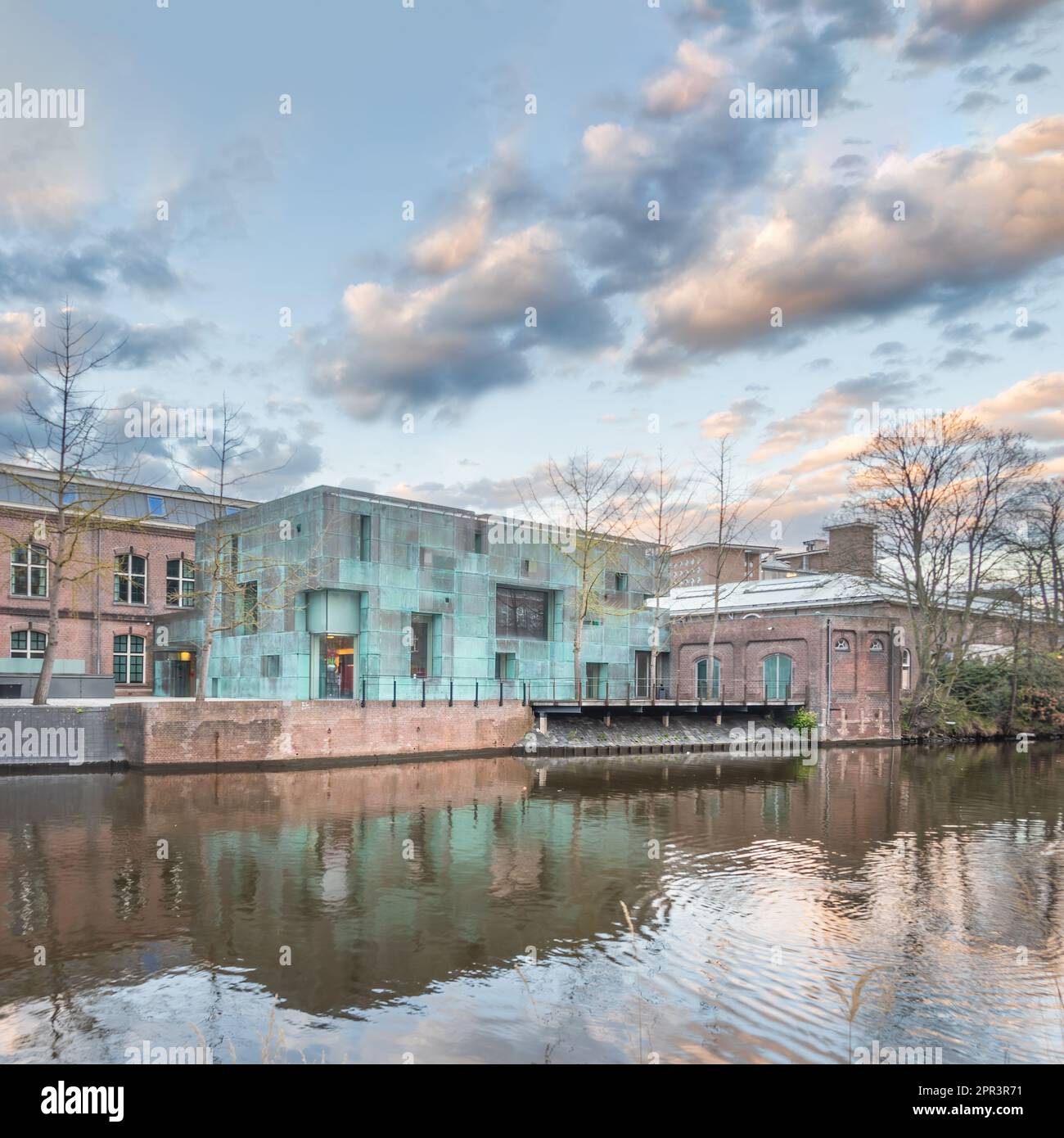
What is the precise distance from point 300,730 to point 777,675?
24183 millimetres

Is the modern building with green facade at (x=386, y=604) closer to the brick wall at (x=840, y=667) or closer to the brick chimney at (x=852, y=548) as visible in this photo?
the brick wall at (x=840, y=667)

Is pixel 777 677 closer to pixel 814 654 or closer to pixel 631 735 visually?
pixel 814 654

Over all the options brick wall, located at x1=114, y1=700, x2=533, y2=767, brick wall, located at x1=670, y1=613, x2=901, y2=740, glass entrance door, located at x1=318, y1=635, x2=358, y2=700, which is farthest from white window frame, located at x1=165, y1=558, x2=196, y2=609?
brick wall, located at x1=670, y1=613, x2=901, y2=740

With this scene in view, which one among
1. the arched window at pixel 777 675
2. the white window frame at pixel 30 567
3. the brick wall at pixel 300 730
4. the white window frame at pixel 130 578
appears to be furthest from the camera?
the white window frame at pixel 130 578

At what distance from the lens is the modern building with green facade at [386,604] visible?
105 feet

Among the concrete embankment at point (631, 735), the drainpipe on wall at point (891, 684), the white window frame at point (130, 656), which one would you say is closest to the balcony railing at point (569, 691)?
the concrete embankment at point (631, 735)

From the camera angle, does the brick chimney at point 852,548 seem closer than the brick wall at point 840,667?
No

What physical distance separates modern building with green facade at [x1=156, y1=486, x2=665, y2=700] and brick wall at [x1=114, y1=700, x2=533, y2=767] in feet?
4.40

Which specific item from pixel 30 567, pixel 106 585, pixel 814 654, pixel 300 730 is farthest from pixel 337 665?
pixel 814 654

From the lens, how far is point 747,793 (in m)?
21.8

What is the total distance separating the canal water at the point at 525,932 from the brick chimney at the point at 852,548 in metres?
22.9

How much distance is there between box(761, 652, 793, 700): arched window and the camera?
40.6 m
